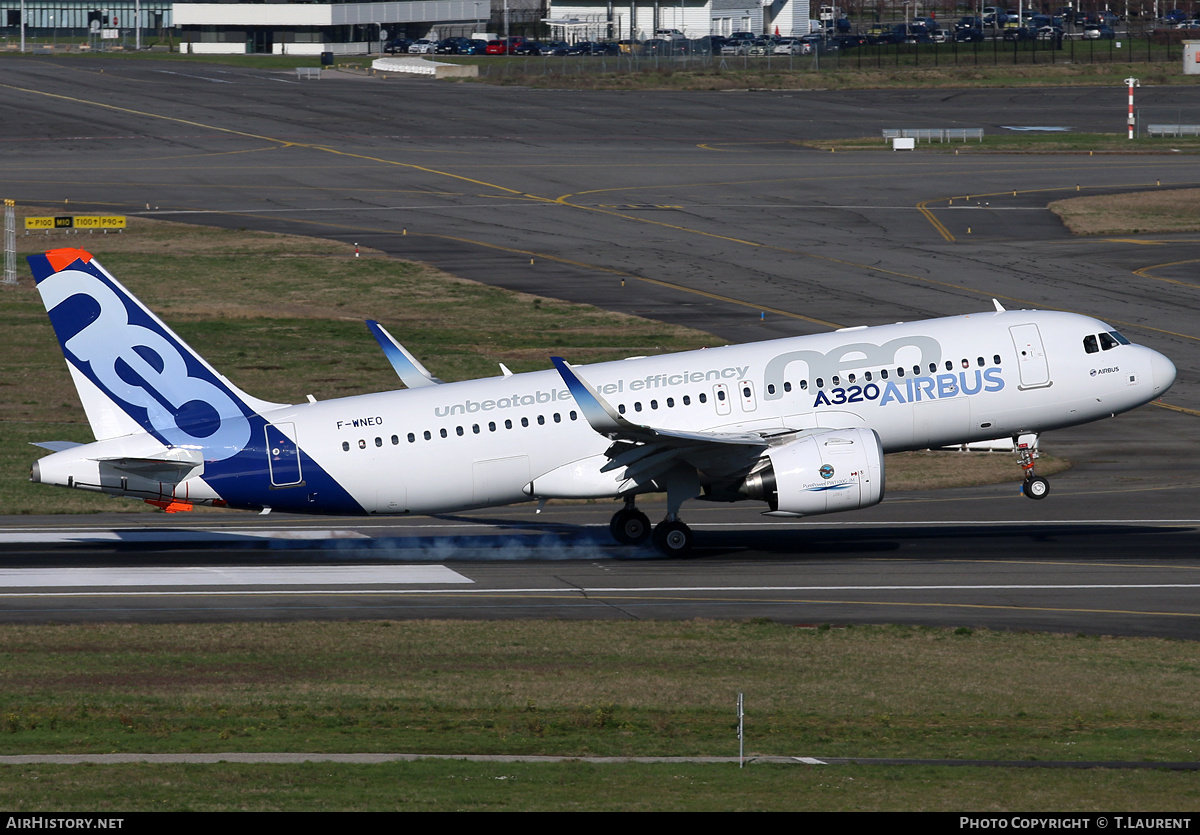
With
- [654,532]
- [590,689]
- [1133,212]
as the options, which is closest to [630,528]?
[654,532]

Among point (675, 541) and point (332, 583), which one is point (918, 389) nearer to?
point (675, 541)

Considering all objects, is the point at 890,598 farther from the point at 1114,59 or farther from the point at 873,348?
the point at 1114,59

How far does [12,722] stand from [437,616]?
414 inches

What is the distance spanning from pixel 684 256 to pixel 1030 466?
43.7 m

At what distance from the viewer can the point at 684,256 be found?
81812 millimetres

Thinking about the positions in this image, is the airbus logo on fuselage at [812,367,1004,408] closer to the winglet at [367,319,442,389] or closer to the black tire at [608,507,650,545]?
the black tire at [608,507,650,545]

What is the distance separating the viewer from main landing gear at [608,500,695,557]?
38.6m

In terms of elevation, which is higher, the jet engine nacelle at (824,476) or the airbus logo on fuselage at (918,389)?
the airbus logo on fuselage at (918,389)

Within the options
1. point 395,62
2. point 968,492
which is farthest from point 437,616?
point 395,62

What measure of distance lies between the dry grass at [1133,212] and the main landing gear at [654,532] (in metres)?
55.7

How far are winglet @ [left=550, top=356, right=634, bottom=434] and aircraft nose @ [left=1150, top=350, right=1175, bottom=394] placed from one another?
14901 millimetres

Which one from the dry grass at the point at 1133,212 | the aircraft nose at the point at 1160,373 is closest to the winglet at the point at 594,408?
the aircraft nose at the point at 1160,373

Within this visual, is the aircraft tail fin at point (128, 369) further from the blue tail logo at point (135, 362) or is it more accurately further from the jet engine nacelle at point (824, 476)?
the jet engine nacelle at point (824, 476)

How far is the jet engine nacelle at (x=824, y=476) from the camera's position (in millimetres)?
35688
